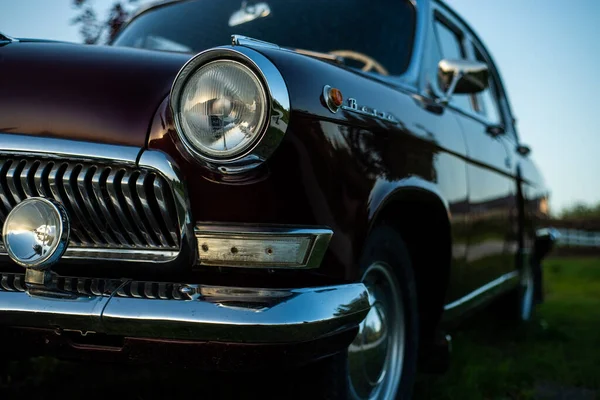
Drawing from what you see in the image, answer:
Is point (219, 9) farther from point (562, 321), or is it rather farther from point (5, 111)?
point (562, 321)

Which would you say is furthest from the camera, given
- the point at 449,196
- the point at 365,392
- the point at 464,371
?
the point at 464,371

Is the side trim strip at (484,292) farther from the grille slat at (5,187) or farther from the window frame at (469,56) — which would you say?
the grille slat at (5,187)

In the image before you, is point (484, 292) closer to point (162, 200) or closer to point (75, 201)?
point (162, 200)

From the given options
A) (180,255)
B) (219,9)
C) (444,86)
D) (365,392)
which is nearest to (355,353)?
(365,392)

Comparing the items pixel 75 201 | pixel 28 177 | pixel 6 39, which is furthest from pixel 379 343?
pixel 6 39

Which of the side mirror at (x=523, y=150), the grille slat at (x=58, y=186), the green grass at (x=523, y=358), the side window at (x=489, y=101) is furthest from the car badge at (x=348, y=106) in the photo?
the side mirror at (x=523, y=150)

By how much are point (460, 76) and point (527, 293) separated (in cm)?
306

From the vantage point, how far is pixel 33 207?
70.9 inches

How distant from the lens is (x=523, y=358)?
4.07 m

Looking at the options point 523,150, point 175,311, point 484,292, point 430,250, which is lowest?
point 484,292

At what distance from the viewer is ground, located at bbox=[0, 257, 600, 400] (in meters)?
2.96

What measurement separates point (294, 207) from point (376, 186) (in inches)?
14.7

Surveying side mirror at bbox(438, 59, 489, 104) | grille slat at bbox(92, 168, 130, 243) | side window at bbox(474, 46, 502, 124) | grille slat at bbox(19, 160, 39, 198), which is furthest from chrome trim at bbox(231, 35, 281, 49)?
side window at bbox(474, 46, 502, 124)

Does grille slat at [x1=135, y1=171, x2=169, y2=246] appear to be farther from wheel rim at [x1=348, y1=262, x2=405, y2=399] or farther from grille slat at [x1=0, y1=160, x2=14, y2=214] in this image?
wheel rim at [x1=348, y1=262, x2=405, y2=399]
